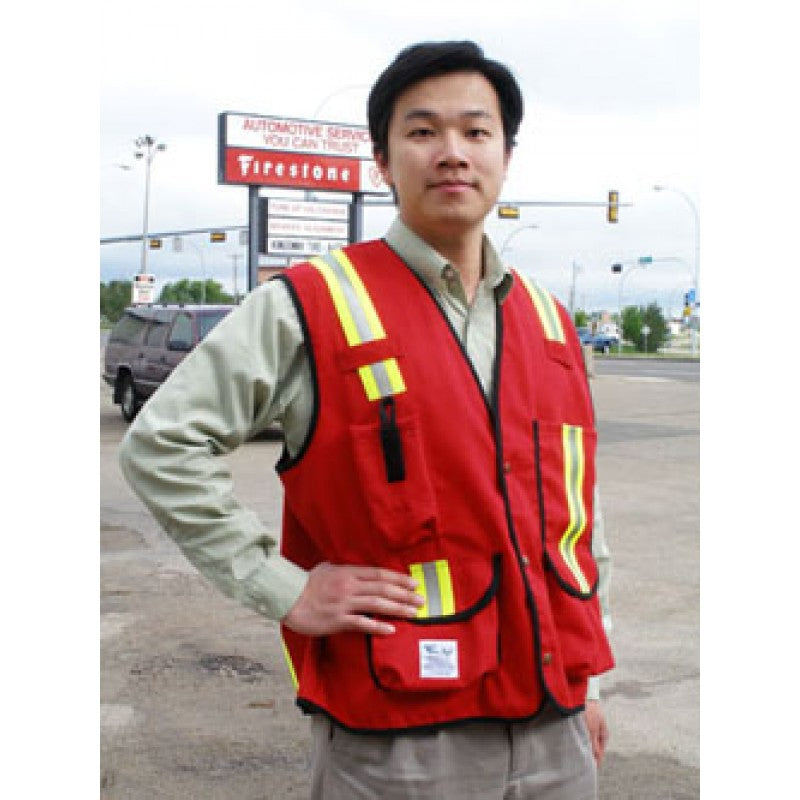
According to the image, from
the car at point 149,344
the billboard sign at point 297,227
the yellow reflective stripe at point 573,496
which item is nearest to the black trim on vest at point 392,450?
the yellow reflective stripe at point 573,496

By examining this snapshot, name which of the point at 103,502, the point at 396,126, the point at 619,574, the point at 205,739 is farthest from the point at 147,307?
the point at 396,126

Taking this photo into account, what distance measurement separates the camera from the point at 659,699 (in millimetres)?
4867

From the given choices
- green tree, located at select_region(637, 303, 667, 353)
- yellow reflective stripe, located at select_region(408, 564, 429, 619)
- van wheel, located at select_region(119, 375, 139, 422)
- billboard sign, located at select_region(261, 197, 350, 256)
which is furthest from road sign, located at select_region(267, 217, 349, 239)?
green tree, located at select_region(637, 303, 667, 353)

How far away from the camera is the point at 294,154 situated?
31.8 meters

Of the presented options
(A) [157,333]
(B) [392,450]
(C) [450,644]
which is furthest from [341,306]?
(A) [157,333]

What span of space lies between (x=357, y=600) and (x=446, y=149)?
79 centimetres

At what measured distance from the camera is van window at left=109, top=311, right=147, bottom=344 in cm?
1784

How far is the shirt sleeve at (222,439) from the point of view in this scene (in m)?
1.82

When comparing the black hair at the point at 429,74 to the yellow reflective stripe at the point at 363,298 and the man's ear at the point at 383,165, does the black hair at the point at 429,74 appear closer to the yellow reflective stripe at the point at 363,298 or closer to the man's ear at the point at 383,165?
the man's ear at the point at 383,165

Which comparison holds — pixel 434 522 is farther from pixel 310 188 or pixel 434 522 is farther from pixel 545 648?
pixel 310 188

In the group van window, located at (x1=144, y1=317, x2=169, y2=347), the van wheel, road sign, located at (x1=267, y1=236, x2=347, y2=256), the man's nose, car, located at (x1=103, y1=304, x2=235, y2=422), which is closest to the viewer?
the man's nose

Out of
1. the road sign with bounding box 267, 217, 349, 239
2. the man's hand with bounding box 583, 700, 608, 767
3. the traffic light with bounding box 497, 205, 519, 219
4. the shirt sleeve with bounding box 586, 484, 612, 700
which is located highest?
the traffic light with bounding box 497, 205, 519, 219

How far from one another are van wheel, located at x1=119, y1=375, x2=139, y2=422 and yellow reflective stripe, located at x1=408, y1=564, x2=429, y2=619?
16.3m

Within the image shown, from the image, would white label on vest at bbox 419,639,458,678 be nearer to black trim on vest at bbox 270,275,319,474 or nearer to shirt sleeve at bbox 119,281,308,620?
shirt sleeve at bbox 119,281,308,620
